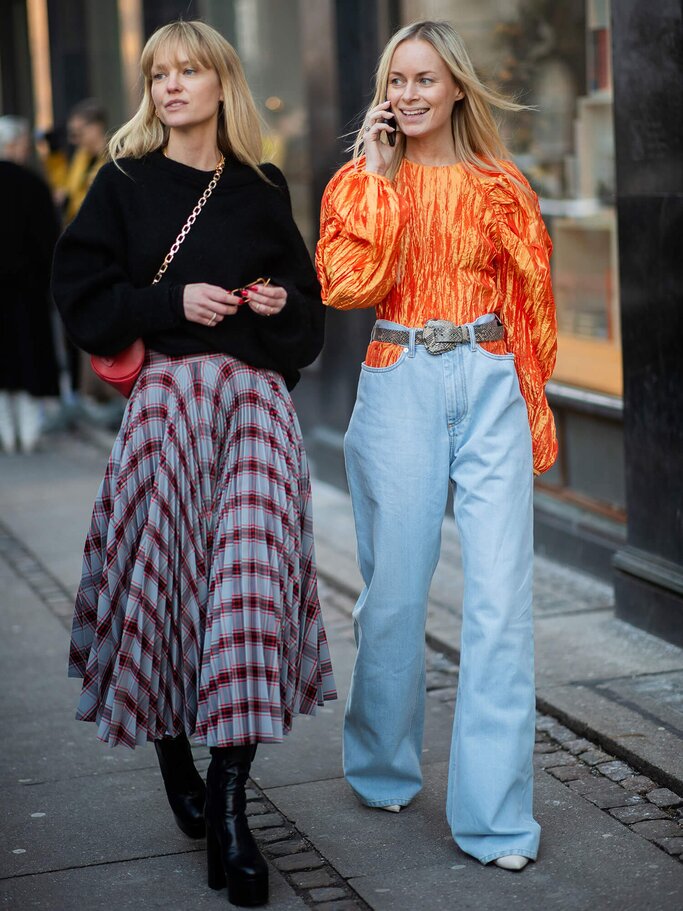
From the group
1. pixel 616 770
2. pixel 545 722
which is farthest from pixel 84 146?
pixel 616 770

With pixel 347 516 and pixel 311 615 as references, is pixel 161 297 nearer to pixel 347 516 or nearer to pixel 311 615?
pixel 311 615

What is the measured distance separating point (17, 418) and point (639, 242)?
630cm

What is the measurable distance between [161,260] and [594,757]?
6.38 feet

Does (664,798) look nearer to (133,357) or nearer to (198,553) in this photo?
(198,553)

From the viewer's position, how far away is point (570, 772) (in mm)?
4215

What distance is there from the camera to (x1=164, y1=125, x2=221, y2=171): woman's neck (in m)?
3.64

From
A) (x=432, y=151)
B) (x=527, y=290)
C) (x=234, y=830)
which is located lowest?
(x=234, y=830)

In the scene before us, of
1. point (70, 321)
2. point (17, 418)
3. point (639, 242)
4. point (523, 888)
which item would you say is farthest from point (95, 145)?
point (523, 888)

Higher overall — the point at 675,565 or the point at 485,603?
the point at 485,603

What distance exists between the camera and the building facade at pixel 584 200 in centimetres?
504

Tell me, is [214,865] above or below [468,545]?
below

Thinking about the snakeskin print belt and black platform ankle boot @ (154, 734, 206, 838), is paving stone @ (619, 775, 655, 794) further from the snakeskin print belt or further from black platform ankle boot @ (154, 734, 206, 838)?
the snakeskin print belt

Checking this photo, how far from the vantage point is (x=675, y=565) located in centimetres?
512

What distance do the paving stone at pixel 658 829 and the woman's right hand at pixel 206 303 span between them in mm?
1685
